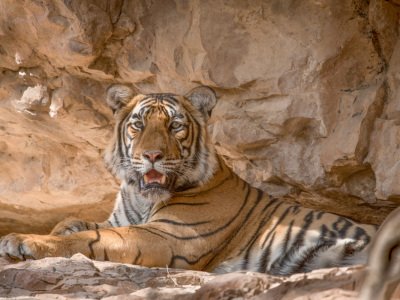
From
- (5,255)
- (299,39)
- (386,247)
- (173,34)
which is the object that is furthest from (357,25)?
(386,247)

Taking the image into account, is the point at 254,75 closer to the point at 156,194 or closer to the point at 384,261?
the point at 156,194

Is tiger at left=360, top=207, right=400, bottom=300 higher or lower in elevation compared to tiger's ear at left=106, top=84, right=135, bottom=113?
lower

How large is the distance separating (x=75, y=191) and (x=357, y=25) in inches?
100

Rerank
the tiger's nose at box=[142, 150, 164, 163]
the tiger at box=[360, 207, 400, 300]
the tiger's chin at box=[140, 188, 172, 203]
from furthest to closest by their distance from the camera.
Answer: the tiger's chin at box=[140, 188, 172, 203] → the tiger's nose at box=[142, 150, 164, 163] → the tiger at box=[360, 207, 400, 300]

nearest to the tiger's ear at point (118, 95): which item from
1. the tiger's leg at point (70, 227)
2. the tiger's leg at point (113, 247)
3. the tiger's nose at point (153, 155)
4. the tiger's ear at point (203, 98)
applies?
the tiger's ear at point (203, 98)

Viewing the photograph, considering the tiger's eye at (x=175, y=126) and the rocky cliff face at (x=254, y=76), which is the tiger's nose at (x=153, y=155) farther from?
the rocky cliff face at (x=254, y=76)

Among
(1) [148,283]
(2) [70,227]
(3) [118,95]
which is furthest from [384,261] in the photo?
(3) [118,95]

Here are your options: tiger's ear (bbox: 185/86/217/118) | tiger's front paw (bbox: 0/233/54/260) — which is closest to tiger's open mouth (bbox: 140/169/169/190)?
tiger's ear (bbox: 185/86/217/118)

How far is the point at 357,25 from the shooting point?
15.5 ft

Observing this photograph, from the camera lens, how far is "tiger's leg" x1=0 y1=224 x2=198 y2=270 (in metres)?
3.72

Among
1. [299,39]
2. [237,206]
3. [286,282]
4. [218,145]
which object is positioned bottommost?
[286,282]

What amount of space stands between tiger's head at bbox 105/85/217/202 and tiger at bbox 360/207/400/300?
282 cm

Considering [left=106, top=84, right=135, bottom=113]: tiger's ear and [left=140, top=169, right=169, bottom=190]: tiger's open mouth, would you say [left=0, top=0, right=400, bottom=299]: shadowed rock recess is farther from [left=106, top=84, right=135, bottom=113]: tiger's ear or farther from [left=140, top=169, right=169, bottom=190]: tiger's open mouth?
[left=140, top=169, right=169, bottom=190]: tiger's open mouth

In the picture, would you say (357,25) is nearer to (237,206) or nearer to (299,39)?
(299,39)
